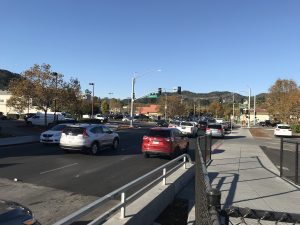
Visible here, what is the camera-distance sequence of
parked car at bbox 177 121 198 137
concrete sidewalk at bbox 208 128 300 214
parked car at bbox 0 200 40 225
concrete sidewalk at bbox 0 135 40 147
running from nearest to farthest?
parked car at bbox 0 200 40 225
concrete sidewalk at bbox 208 128 300 214
concrete sidewalk at bbox 0 135 40 147
parked car at bbox 177 121 198 137

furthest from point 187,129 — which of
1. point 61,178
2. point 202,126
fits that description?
point 61,178

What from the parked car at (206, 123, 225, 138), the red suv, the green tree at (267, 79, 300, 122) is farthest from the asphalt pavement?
the green tree at (267, 79, 300, 122)

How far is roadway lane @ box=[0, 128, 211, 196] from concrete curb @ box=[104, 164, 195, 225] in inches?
81.5

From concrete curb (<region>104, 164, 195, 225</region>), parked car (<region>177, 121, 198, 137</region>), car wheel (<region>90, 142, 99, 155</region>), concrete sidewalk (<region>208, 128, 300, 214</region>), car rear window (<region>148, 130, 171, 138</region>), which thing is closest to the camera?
concrete curb (<region>104, 164, 195, 225</region>)

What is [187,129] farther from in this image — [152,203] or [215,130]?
[152,203]

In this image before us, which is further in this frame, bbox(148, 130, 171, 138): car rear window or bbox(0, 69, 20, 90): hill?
bbox(0, 69, 20, 90): hill

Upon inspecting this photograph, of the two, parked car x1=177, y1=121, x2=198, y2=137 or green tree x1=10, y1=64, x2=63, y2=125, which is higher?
green tree x1=10, y1=64, x2=63, y2=125

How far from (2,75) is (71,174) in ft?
530

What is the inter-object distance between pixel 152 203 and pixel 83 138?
556 inches

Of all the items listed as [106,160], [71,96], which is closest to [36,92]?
[71,96]

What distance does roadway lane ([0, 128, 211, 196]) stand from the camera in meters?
12.7

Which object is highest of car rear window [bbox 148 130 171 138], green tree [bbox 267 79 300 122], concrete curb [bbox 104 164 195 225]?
green tree [bbox 267 79 300 122]

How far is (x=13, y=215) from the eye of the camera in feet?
14.9

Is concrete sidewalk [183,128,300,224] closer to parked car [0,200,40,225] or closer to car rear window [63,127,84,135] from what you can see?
parked car [0,200,40,225]
